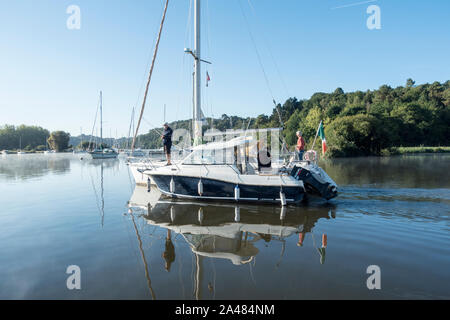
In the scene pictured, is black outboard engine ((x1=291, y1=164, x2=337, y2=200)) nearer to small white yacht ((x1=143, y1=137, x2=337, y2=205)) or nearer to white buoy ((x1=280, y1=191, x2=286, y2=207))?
small white yacht ((x1=143, y1=137, x2=337, y2=205))

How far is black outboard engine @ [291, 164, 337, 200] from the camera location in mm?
11383

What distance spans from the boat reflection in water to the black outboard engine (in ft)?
1.87

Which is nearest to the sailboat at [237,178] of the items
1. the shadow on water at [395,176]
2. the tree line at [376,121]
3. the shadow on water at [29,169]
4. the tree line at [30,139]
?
the shadow on water at [395,176]

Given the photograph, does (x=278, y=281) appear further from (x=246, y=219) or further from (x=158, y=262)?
(x=246, y=219)

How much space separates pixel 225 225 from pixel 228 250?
6.59 feet

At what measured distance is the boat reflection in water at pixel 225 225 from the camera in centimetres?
636

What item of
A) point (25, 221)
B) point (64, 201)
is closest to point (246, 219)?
point (25, 221)

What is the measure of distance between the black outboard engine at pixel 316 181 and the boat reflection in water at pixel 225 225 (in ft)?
1.87

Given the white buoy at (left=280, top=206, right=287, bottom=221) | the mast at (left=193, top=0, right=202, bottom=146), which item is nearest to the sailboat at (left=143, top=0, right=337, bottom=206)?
the white buoy at (left=280, top=206, right=287, bottom=221)

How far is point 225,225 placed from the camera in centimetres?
855

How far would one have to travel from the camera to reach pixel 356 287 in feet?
15.4

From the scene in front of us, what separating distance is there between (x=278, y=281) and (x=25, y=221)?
9365 mm

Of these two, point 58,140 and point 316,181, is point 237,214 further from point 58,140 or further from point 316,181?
point 58,140

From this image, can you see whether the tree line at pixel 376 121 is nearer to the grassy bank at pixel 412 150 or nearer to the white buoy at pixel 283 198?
the grassy bank at pixel 412 150
